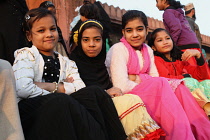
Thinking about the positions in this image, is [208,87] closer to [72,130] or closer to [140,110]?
[140,110]

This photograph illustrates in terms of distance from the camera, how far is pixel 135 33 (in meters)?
3.30

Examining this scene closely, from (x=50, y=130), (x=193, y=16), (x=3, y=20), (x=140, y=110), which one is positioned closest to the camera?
(x=50, y=130)

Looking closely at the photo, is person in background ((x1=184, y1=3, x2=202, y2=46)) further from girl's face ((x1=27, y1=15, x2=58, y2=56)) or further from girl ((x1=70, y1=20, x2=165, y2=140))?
girl's face ((x1=27, y1=15, x2=58, y2=56))

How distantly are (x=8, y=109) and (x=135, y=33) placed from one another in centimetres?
219

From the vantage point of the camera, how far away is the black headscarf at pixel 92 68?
2947mm

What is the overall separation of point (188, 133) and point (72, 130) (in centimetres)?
119

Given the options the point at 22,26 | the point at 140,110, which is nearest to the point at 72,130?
the point at 140,110

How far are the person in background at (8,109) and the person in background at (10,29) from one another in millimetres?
1231

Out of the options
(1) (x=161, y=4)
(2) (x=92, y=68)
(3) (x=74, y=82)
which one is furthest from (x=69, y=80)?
(1) (x=161, y=4)

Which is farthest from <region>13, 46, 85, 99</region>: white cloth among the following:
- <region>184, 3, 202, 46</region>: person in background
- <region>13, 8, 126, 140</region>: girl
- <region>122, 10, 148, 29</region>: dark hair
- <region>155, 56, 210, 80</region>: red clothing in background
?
<region>184, 3, 202, 46</region>: person in background

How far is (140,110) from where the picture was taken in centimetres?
224

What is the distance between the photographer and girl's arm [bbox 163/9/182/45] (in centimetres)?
468

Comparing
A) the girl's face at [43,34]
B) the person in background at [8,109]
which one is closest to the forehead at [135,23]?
the girl's face at [43,34]

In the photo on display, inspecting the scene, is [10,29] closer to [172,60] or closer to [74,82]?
[74,82]
